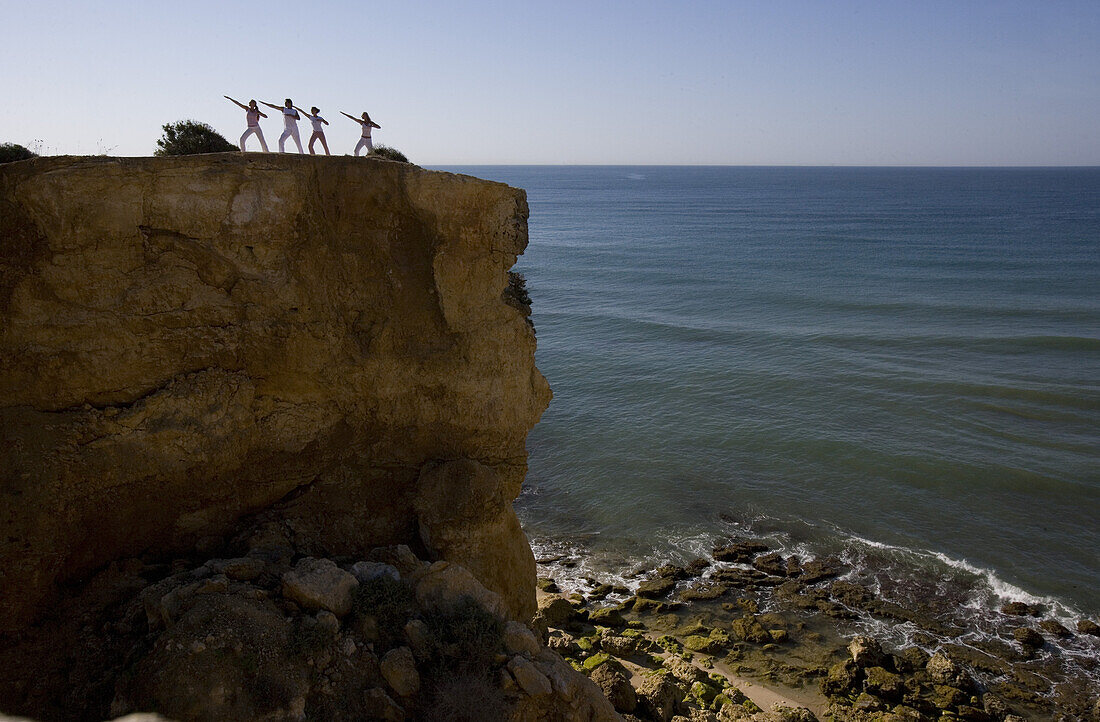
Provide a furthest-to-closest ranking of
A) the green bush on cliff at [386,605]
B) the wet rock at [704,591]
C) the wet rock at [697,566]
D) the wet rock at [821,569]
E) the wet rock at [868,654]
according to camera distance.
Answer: the wet rock at [697,566], the wet rock at [821,569], the wet rock at [704,591], the wet rock at [868,654], the green bush on cliff at [386,605]

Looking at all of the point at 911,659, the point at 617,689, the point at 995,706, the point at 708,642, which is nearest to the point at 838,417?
the point at 911,659

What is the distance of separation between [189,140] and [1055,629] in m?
22.0

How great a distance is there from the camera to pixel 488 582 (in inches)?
434

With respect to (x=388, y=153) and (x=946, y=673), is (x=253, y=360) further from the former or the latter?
(x=946, y=673)

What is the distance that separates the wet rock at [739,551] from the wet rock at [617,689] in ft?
29.1

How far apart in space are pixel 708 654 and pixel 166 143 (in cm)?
1540

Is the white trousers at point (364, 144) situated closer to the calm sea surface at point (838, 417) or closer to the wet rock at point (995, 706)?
the calm sea surface at point (838, 417)

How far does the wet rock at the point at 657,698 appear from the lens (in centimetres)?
1284

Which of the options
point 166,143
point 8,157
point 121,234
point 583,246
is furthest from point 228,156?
point 583,246

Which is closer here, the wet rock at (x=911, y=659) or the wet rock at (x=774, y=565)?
the wet rock at (x=911, y=659)

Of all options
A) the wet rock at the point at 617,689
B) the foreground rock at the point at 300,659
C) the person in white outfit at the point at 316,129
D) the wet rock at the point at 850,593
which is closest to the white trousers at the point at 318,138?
the person in white outfit at the point at 316,129

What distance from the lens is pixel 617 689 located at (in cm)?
1271

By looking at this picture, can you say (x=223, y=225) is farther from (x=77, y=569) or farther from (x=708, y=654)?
(x=708, y=654)

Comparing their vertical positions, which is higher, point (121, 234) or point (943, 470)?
point (121, 234)
